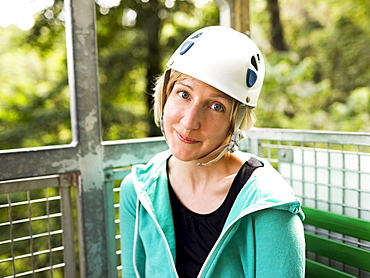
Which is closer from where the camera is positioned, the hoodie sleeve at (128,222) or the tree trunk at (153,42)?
the hoodie sleeve at (128,222)

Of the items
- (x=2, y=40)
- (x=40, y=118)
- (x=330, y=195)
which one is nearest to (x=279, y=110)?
(x=40, y=118)

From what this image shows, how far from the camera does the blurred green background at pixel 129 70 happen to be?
5512 millimetres

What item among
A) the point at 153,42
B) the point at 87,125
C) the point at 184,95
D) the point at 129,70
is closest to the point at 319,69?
the point at 153,42

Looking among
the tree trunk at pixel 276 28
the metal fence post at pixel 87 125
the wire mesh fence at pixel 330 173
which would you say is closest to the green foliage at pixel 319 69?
the tree trunk at pixel 276 28

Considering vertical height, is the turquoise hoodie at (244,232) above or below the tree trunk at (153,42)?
below

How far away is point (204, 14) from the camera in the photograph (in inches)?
253

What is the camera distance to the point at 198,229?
4.46ft

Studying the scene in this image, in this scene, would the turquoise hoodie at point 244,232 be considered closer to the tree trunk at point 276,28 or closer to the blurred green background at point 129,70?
the blurred green background at point 129,70

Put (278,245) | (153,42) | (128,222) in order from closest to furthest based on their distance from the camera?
1. (278,245)
2. (128,222)
3. (153,42)

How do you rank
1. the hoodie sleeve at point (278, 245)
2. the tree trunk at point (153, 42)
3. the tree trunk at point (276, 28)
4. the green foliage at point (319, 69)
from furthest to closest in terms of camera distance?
the tree trunk at point (276, 28)
the green foliage at point (319, 69)
the tree trunk at point (153, 42)
the hoodie sleeve at point (278, 245)

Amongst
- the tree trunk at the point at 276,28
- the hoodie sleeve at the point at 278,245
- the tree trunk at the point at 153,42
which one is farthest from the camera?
the tree trunk at the point at 276,28

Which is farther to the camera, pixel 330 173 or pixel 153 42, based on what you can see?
pixel 153 42

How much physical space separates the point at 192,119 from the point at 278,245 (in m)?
0.47

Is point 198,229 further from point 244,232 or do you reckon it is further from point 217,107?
point 217,107
